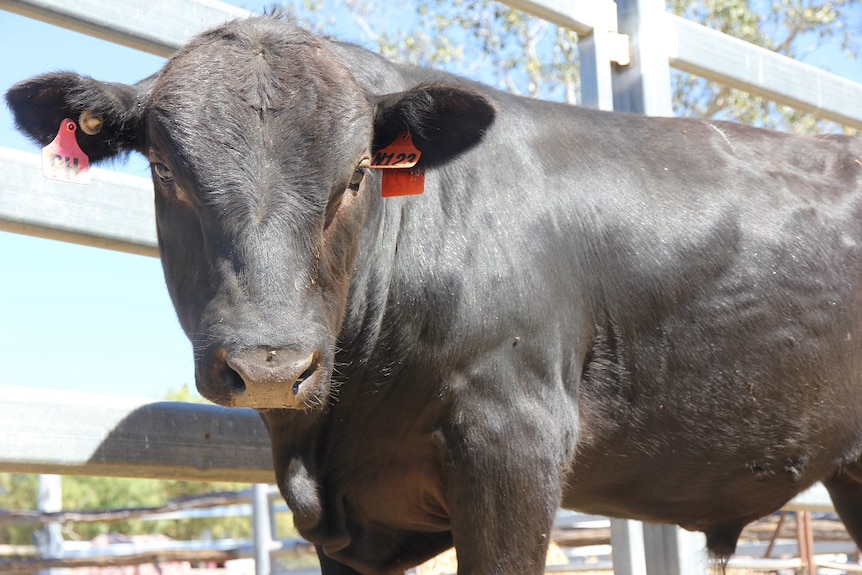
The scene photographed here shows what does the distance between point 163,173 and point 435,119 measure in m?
0.90

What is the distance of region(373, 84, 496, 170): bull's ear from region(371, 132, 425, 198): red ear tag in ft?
0.11

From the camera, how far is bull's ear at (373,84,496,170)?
368cm

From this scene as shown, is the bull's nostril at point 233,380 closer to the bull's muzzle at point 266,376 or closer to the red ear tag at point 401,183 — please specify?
the bull's muzzle at point 266,376

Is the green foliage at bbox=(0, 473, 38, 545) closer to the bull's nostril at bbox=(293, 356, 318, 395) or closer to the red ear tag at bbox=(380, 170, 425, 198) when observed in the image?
the red ear tag at bbox=(380, 170, 425, 198)

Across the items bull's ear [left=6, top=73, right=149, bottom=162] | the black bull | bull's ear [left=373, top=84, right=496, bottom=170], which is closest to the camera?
the black bull

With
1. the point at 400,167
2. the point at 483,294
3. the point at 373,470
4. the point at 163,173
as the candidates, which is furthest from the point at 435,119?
the point at 373,470

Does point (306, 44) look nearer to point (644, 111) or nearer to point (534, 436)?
point (534, 436)

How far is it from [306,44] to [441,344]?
1087 millimetres

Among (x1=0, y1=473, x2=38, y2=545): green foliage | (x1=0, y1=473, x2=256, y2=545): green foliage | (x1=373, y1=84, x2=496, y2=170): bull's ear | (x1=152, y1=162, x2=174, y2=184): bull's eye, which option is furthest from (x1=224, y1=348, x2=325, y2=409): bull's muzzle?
(x1=0, y1=473, x2=38, y2=545): green foliage

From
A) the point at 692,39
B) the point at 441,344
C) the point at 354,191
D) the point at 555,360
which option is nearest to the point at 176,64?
the point at 354,191

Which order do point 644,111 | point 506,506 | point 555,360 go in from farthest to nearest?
point 644,111 → point 555,360 → point 506,506

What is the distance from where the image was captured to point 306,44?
373 centimetres

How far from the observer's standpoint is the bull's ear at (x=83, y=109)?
3.55 m

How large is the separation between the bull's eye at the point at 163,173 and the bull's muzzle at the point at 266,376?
30.3 inches
